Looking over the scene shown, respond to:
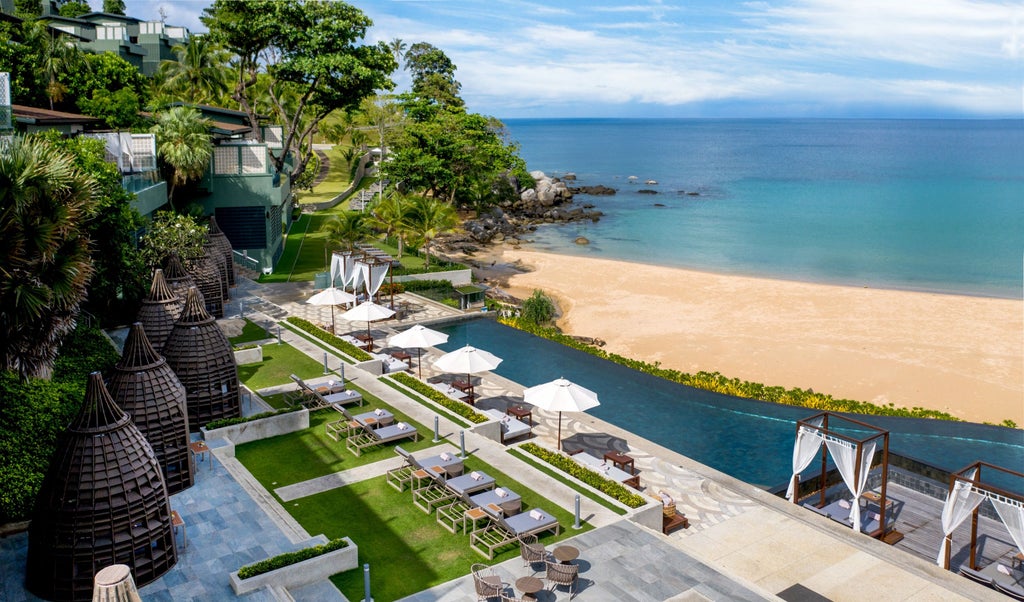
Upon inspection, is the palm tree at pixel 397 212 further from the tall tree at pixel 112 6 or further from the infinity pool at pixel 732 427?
the tall tree at pixel 112 6

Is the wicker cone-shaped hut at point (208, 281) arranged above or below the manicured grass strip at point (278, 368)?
above

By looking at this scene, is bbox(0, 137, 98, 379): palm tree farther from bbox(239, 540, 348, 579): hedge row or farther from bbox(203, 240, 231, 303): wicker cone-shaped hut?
bbox(203, 240, 231, 303): wicker cone-shaped hut

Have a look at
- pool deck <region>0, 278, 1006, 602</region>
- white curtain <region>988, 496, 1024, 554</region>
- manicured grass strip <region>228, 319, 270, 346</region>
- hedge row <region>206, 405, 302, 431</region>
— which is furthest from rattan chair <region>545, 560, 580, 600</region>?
manicured grass strip <region>228, 319, 270, 346</region>

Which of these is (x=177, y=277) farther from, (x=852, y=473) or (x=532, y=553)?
(x=852, y=473)

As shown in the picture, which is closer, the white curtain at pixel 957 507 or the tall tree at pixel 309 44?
the white curtain at pixel 957 507

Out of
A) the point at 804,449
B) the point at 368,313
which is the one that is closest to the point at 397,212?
the point at 368,313

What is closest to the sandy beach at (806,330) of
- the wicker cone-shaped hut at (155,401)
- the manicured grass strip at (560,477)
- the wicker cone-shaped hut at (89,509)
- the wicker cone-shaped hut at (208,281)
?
the manicured grass strip at (560,477)

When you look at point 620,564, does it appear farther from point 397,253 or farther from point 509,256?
point 509,256
